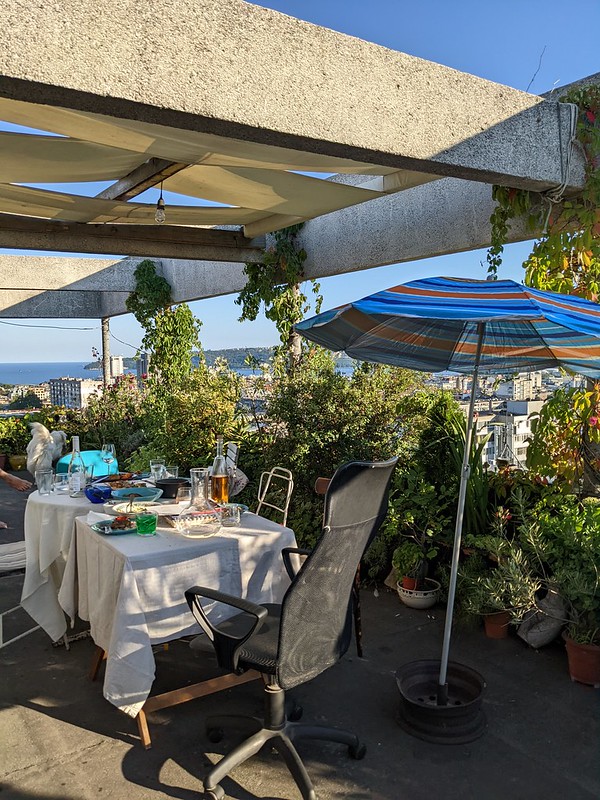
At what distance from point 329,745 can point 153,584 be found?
1.02m

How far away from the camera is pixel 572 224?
408cm

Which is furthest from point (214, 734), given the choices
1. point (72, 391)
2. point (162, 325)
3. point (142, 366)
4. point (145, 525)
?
point (72, 391)

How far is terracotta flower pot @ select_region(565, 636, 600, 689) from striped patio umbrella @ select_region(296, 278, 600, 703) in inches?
32.5

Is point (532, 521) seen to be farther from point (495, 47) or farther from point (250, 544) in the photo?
point (495, 47)

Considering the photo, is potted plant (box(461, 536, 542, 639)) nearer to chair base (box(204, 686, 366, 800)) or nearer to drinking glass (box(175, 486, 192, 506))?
chair base (box(204, 686, 366, 800))

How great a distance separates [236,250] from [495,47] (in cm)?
425

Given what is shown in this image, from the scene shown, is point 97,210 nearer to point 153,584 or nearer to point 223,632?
point 153,584

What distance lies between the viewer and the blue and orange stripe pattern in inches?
95.2

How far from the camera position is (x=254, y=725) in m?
2.71

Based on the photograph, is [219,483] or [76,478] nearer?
[219,483]

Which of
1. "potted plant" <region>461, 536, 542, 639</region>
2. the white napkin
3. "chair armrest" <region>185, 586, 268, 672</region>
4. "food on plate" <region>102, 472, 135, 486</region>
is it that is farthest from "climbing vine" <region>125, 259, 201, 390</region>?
"chair armrest" <region>185, 586, 268, 672</region>

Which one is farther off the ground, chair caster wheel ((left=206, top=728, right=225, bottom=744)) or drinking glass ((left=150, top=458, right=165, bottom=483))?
drinking glass ((left=150, top=458, right=165, bottom=483))

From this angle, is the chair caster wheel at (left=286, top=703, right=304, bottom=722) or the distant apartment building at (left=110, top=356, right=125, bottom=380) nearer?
the chair caster wheel at (left=286, top=703, right=304, bottom=722)

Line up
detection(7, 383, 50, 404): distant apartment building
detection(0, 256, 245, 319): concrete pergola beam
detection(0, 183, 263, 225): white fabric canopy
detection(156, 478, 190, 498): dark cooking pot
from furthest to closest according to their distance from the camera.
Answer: detection(7, 383, 50, 404): distant apartment building < detection(0, 256, 245, 319): concrete pergola beam < detection(0, 183, 263, 225): white fabric canopy < detection(156, 478, 190, 498): dark cooking pot
